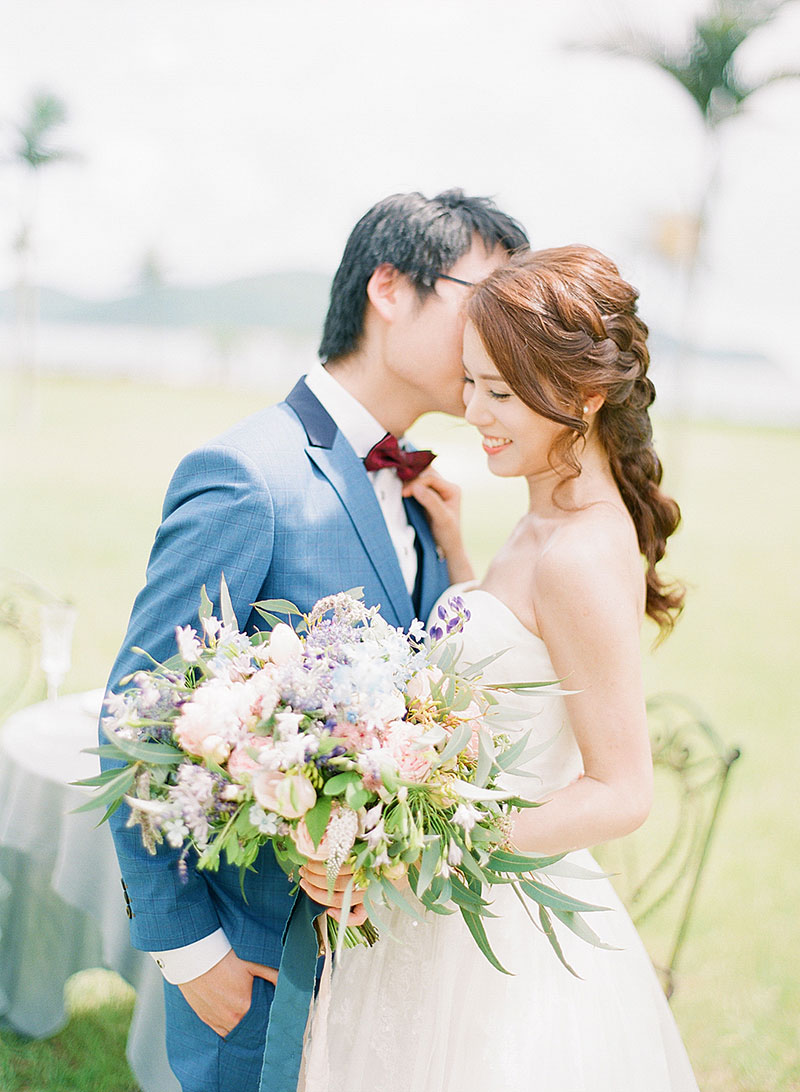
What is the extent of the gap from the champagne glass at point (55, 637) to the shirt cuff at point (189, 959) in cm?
180

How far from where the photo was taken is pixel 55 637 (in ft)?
10.6

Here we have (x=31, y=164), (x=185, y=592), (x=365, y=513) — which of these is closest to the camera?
(x=185, y=592)

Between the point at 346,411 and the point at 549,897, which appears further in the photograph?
the point at 346,411

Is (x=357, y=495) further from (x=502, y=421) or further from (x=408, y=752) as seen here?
(x=408, y=752)

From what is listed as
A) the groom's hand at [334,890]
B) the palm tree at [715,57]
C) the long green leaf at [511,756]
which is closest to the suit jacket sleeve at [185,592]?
the groom's hand at [334,890]

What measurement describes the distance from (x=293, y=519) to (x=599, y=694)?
2.12ft

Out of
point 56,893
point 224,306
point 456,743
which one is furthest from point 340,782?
point 224,306

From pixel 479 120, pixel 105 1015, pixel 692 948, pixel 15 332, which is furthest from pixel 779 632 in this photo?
pixel 15 332

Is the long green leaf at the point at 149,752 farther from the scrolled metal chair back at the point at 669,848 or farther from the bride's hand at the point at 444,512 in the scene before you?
the scrolled metal chair back at the point at 669,848

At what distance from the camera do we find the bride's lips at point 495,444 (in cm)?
192

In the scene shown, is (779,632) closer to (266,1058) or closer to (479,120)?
(266,1058)

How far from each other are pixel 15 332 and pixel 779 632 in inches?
620

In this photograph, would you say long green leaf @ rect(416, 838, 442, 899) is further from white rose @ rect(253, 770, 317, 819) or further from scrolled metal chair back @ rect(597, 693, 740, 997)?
scrolled metal chair back @ rect(597, 693, 740, 997)

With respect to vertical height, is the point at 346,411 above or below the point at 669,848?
above
